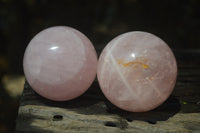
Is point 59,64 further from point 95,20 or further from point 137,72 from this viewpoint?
point 95,20

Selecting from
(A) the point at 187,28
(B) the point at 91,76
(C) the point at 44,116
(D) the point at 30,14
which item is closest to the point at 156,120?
(B) the point at 91,76

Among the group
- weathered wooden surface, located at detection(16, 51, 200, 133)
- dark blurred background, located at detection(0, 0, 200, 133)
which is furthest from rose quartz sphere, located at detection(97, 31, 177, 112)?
dark blurred background, located at detection(0, 0, 200, 133)

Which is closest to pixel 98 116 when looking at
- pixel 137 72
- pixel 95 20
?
pixel 137 72

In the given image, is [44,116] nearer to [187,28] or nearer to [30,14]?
[30,14]

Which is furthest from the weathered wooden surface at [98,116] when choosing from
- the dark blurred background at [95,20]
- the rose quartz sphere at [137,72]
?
the dark blurred background at [95,20]

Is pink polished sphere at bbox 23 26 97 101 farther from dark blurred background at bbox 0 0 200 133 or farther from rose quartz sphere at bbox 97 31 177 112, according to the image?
dark blurred background at bbox 0 0 200 133

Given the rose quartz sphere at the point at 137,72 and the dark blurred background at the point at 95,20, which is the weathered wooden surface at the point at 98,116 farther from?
the dark blurred background at the point at 95,20

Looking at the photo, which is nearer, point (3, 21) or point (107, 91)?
point (107, 91)
